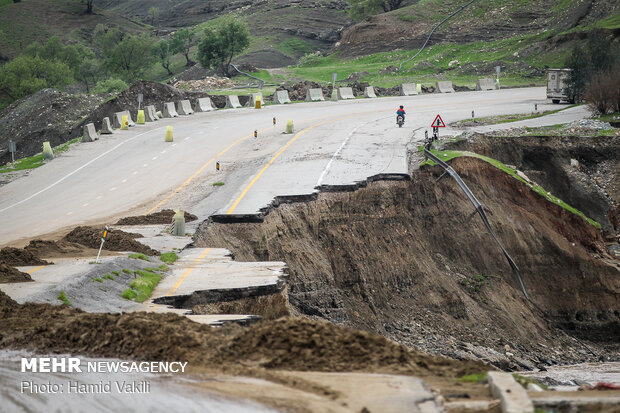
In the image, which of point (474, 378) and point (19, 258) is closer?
point (474, 378)

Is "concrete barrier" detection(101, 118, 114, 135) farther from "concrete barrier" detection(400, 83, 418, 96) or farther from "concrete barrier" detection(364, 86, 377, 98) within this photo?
"concrete barrier" detection(400, 83, 418, 96)

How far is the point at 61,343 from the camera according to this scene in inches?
443

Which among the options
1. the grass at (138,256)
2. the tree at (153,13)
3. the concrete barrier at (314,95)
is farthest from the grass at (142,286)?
the tree at (153,13)

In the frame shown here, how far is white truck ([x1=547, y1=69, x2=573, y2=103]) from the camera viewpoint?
49375 millimetres

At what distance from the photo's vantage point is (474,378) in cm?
998

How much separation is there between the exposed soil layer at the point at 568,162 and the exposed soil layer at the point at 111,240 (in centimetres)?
1875

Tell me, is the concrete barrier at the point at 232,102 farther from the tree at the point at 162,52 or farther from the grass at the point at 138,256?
the tree at the point at 162,52

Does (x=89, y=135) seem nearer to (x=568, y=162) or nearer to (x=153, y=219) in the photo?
(x=153, y=219)

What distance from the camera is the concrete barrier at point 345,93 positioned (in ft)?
192

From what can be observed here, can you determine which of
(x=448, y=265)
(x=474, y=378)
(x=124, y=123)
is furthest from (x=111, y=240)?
(x=124, y=123)

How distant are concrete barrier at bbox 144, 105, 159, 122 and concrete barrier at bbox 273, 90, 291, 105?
35.1ft

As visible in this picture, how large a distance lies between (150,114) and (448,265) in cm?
2709

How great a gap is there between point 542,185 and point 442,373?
26663mm

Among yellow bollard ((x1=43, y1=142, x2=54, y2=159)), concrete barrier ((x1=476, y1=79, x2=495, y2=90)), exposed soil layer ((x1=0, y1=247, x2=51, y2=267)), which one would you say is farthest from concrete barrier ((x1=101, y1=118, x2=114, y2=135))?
concrete barrier ((x1=476, y1=79, x2=495, y2=90))
